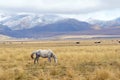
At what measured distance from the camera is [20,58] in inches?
1055

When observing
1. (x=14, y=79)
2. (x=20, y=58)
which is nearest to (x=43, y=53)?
(x=20, y=58)

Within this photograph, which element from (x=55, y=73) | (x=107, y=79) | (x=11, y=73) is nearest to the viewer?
(x=107, y=79)

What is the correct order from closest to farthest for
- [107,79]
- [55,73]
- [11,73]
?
[107,79] → [11,73] → [55,73]

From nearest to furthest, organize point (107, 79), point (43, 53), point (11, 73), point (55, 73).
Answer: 1. point (107, 79)
2. point (11, 73)
3. point (55, 73)
4. point (43, 53)

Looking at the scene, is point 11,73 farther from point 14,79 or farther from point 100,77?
point 100,77

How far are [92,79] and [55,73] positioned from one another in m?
3.15

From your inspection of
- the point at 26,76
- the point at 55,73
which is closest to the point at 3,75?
the point at 26,76

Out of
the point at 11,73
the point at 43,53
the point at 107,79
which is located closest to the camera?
the point at 107,79

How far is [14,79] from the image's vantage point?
1434 centimetres

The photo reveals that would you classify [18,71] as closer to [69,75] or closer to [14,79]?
[14,79]

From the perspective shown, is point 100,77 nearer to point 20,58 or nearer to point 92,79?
point 92,79

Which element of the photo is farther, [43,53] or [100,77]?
[43,53]

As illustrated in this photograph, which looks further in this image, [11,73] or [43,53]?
[43,53]

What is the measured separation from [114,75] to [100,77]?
83cm
